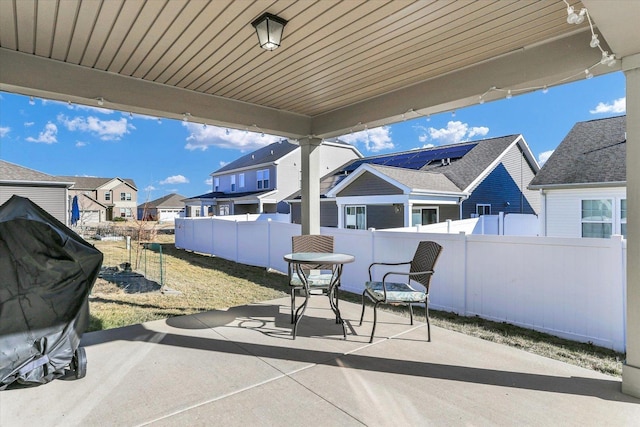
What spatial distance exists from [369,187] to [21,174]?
1302 cm

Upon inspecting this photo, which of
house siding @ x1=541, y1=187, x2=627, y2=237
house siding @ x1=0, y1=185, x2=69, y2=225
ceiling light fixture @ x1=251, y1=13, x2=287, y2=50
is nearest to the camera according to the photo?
ceiling light fixture @ x1=251, y1=13, x2=287, y2=50

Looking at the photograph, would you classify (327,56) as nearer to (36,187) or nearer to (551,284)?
(551,284)

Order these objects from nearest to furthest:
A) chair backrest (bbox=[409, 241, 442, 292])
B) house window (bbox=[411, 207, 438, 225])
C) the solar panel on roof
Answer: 1. chair backrest (bbox=[409, 241, 442, 292])
2. house window (bbox=[411, 207, 438, 225])
3. the solar panel on roof

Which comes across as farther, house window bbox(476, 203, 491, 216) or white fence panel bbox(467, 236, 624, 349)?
house window bbox(476, 203, 491, 216)

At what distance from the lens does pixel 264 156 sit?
71.9 feet

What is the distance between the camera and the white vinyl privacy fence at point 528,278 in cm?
367

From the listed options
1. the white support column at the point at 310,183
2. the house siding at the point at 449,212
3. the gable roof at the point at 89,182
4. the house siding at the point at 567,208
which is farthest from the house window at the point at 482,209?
the gable roof at the point at 89,182

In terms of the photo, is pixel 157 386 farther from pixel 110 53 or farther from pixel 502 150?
pixel 502 150

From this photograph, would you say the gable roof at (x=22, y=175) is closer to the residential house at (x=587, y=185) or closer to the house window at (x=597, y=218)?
the residential house at (x=587, y=185)

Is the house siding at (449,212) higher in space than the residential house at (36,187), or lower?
lower

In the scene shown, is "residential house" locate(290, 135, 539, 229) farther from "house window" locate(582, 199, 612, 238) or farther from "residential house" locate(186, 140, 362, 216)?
"house window" locate(582, 199, 612, 238)

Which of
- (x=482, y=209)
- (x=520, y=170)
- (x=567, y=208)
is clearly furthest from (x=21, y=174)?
(x=520, y=170)

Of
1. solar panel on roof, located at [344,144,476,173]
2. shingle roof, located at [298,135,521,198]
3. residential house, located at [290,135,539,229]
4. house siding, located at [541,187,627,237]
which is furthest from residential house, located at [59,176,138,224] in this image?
house siding, located at [541,187,627,237]

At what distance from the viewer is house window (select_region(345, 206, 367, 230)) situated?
14018mm
